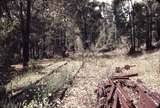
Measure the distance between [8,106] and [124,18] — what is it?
99.9 metres

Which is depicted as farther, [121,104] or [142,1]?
[142,1]

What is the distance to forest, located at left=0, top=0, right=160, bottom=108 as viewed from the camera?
46.1ft

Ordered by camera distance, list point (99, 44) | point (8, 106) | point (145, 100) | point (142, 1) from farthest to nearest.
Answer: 1. point (99, 44)
2. point (142, 1)
3. point (8, 106)
4. point (145, 100)

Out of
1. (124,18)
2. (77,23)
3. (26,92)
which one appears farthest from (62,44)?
(26,92)

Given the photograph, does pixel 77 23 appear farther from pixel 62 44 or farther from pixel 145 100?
pixel 145 100

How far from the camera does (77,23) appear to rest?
8988 centimetres

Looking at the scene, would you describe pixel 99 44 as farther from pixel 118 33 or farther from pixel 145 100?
pixel 145 100

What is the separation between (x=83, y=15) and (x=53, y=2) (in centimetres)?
4608

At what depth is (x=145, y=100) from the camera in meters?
9.22

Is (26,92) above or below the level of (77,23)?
below

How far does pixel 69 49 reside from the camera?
313 ft

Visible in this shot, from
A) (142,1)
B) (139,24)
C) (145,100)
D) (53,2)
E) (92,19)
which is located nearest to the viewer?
(145,100)

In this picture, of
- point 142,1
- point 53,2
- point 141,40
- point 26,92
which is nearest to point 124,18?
point 141,40

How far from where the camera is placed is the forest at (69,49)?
553 inches
